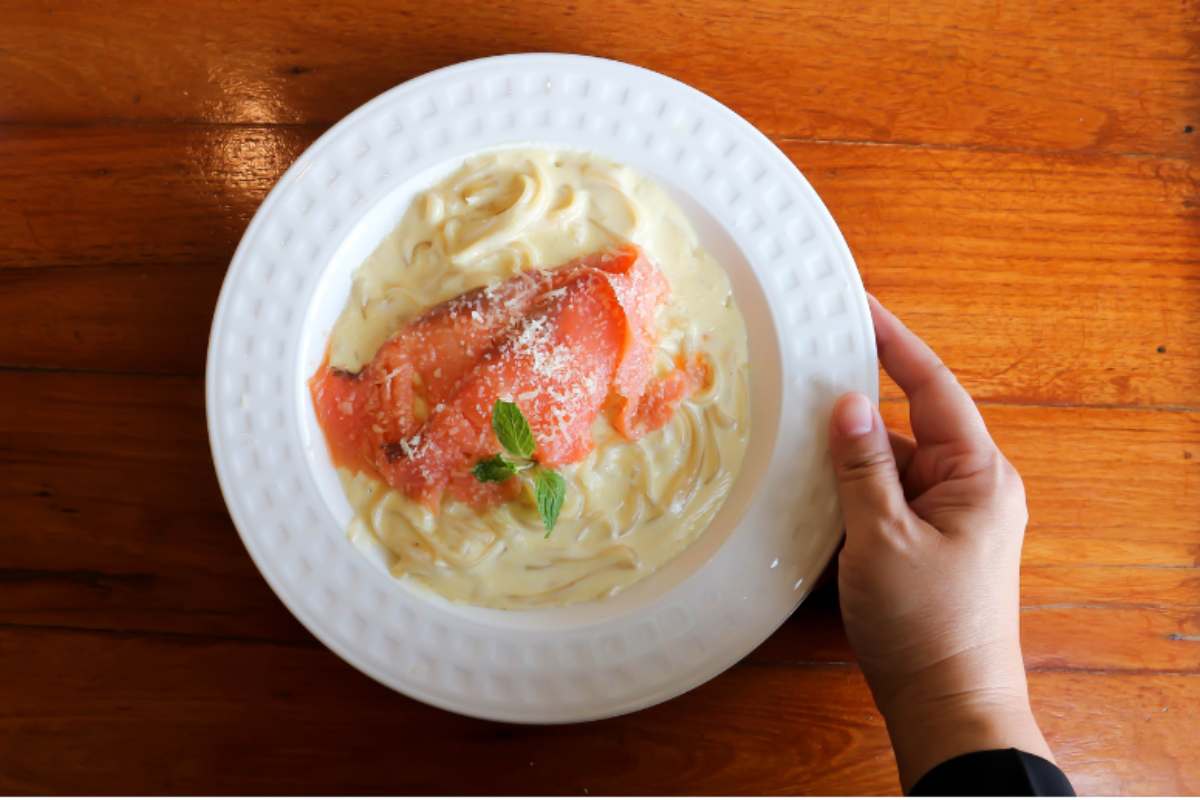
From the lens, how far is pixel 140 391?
2627mm

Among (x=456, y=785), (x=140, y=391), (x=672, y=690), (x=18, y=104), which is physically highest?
(x=18, y=104)

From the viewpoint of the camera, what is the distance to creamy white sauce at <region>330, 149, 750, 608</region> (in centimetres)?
236

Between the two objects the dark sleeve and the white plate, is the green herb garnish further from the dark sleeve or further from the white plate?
the dark sleeve

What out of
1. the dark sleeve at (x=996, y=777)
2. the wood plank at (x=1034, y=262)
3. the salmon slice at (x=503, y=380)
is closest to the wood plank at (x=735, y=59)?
the wood plank at (x=1034, y=262)

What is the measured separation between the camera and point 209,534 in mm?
2582

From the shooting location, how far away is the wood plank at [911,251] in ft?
8.76

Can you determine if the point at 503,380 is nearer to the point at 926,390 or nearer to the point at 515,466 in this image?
the point at 515,466

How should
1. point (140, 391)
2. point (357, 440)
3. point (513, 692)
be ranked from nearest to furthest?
point (513, 692) < point (357, 440) < point (140, 391)

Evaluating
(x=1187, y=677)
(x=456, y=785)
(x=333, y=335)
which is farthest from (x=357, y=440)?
(x=1187, y=677)

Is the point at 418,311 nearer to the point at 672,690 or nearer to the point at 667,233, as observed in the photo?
the point at 667,233

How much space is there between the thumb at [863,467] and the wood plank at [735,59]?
1132 millimetres

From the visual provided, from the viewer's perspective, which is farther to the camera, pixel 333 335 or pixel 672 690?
pixel 333 335

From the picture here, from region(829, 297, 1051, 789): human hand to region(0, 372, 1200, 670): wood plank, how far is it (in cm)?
38

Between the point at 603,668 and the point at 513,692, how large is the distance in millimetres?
254
